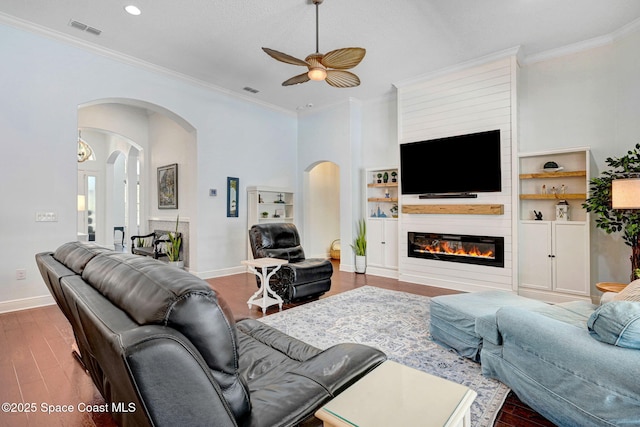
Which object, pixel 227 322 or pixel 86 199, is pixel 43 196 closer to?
pixel 227 322

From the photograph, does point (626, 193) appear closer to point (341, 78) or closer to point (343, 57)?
point (343, 57)

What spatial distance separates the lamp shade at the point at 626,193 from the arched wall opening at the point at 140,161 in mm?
5780

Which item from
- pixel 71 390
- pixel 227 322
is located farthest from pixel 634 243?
pixel 71 390

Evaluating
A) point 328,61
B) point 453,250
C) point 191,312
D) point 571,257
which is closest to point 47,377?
point 191,312

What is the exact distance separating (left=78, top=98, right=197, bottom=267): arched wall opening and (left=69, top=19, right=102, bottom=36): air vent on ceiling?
932mm

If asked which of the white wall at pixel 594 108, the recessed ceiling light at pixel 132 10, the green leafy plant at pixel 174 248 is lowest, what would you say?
the green leafy plant at pixel 174 248

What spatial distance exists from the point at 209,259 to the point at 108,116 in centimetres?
420

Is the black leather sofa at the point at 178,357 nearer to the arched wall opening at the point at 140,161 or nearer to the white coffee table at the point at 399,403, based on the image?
the white coffee table at the point at 399,403

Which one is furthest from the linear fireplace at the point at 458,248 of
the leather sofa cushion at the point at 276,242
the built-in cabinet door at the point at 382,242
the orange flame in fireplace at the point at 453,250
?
the leather sofa cushion at the point at 276,242

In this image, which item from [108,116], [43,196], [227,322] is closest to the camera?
[227,322]

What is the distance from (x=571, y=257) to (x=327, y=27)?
168 inches

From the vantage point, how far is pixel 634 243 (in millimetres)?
3443

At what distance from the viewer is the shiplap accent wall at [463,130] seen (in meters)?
4.51

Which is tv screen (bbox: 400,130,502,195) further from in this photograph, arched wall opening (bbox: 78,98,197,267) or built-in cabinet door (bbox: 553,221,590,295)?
arched wall opening (bbox: 78,98,197,267)
